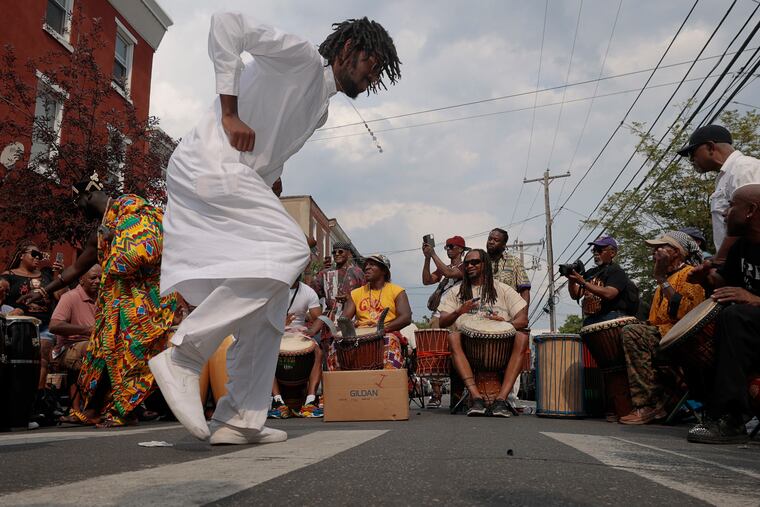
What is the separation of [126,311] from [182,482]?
11.9ft

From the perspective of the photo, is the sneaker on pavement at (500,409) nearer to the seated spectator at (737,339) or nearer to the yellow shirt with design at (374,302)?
the yellow shirt with design at (374,302)

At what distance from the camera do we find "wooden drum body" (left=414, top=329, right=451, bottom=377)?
311 inches

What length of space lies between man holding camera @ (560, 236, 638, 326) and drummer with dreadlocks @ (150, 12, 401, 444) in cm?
447

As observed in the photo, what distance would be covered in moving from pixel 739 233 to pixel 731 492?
8.94 feet

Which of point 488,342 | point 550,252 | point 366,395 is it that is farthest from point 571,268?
point 550,252

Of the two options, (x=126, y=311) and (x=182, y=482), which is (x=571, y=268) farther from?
(x=182, y=482)

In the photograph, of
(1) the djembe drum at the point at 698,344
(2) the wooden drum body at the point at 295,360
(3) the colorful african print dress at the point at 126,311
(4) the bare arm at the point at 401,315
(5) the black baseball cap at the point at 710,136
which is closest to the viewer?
(1) the djembe drum at the point at 698,344

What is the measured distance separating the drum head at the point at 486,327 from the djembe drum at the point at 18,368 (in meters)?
4.04

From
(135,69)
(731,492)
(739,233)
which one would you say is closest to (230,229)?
(731,492)

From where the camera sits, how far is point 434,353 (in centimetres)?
794

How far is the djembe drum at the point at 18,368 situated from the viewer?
4902 mm

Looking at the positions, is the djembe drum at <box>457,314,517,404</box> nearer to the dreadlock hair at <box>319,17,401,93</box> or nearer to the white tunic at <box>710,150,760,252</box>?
the white tunic at <box>710,150,760,252</box>

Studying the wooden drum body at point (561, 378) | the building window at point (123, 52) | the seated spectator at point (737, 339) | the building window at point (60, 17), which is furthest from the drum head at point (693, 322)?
the building window at point (123, 52)

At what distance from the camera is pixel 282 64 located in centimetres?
310
